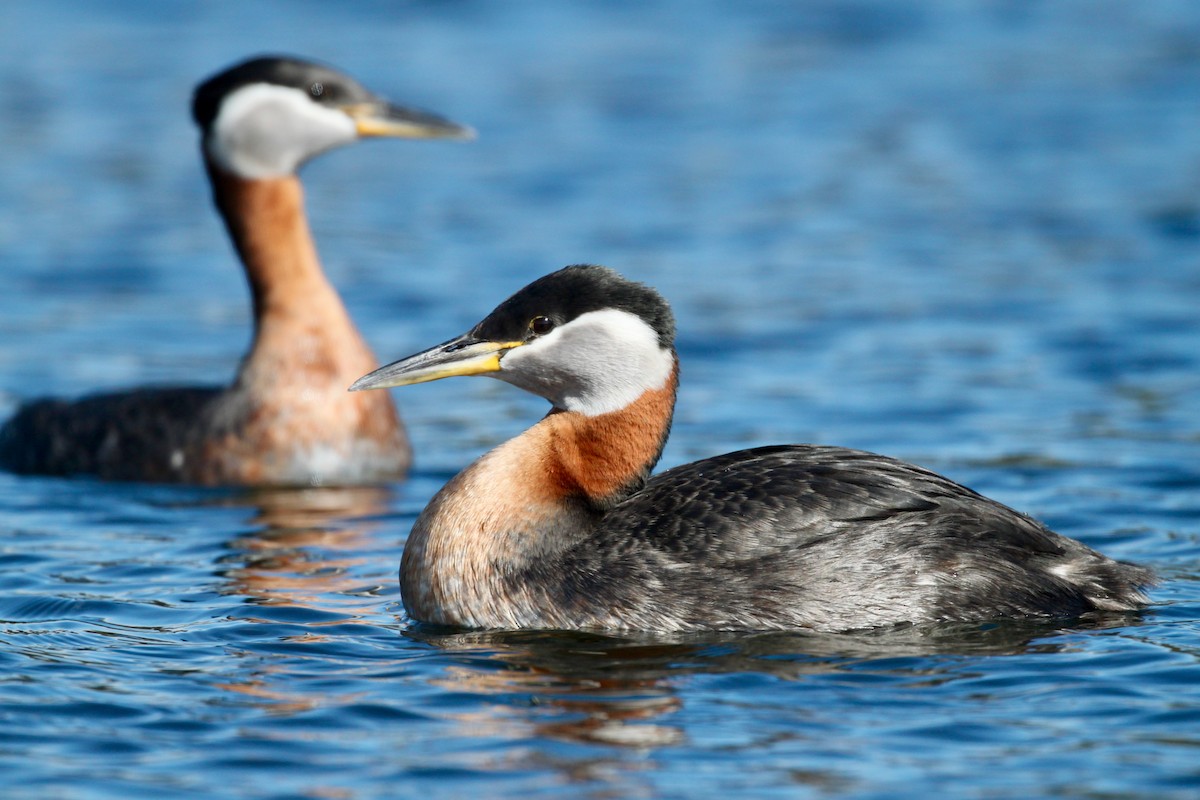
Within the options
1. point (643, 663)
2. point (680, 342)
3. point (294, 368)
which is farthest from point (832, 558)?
point (680, 342)

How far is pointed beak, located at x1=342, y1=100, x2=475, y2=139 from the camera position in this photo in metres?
12.2

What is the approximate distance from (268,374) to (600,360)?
153 inches

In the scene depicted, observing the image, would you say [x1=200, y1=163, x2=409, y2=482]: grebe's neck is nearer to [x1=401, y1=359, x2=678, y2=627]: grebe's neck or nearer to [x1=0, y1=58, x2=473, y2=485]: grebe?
[x1=0, y1=58, x2=473, y2=485]: grebe

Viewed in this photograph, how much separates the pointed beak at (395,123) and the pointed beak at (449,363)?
3.86 m

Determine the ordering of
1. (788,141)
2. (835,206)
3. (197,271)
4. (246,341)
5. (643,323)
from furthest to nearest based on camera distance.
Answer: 1. (788,141)
2. (835,206)
3. (197,271)
4. (246,341)
5. (643,323)

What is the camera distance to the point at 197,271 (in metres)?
17.1

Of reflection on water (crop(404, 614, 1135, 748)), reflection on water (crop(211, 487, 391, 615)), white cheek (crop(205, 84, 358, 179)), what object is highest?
white cheek (crop(205, 84, 358, 179))

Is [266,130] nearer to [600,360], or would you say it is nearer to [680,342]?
[680,342]

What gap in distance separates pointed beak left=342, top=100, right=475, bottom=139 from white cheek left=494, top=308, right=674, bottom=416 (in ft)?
13.5

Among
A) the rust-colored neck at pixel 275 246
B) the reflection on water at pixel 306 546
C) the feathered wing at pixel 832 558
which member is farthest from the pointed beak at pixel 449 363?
the rust-colored neck at pixel 275 246

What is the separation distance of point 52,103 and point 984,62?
35.0ft

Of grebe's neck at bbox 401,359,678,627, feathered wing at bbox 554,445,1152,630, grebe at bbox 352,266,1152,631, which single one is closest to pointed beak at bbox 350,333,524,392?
grebe at bbox 352,266,1152,631

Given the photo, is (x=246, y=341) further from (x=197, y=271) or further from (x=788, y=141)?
(x=788, y=141)

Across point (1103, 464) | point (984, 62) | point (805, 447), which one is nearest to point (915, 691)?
point (805, 447)
